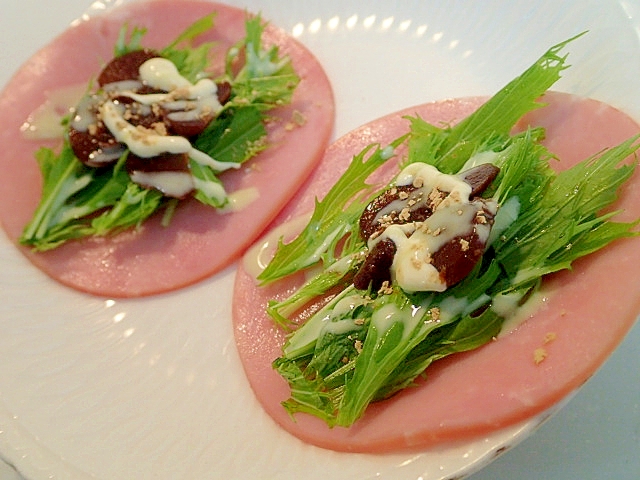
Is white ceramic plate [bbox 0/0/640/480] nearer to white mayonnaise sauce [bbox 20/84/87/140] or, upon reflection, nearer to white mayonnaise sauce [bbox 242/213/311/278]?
white mayonnaise sauce [bbox 242/213/311/278]

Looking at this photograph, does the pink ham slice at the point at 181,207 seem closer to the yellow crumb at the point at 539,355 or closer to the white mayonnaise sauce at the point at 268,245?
the white mayonnaise sauce at the point at 268,245

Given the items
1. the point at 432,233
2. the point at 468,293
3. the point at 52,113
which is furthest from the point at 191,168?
the point at 468,293

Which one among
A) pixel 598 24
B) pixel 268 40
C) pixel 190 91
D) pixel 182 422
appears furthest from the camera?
pixel 268 40

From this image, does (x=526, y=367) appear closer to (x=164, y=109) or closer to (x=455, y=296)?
(x=455, y=296)

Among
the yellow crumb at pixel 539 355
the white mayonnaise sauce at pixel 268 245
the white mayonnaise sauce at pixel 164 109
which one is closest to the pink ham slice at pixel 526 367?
the yellow crumb at pixel 539 355

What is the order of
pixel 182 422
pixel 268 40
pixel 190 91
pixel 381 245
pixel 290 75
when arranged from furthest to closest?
pixel 268 40 < pixel 290 75 < pixel 190 91 < pixel 182 422 < pixel 381 245

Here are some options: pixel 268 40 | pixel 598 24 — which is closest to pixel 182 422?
pixel 268 40

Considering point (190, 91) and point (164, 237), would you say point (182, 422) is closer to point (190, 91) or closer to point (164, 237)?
point (164, 237)
